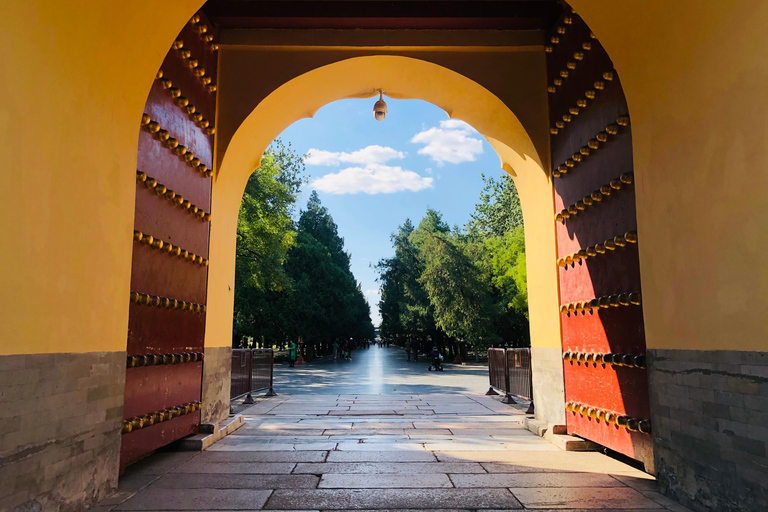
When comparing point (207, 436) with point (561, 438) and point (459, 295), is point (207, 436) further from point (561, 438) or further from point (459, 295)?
point (459, 295)

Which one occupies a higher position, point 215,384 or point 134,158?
point 134,158

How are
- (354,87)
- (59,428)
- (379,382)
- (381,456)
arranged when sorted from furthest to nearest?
(379,382)
(354,87)
(381,456)
(59,428)

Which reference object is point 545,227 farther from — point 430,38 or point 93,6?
point 93,6

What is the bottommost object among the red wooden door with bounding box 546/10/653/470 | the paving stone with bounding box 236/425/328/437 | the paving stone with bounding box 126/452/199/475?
the paving stone with bounding box 236/425/328/437

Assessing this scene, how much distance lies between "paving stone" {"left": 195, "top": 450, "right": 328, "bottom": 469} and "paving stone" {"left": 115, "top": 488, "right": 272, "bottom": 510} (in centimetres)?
97

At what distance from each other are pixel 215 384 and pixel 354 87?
13.2 feet

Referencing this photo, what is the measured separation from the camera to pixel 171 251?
15.9 feet

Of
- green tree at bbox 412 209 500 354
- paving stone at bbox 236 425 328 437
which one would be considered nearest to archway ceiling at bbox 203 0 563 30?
paving stone at bbox 236 425 328 437

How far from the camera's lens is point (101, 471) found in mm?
3623

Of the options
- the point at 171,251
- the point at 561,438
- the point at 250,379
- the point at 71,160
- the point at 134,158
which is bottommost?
the point at 561,438

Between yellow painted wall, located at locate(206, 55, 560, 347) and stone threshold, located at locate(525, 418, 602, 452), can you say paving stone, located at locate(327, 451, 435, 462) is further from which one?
yellow painted wall, located at locate(206, 55, 560, 347)

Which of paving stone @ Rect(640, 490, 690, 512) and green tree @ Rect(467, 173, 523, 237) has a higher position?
green tree @ Rect(467, 173, 523, 237)

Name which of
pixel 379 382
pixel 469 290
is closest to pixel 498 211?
pixel 469 290

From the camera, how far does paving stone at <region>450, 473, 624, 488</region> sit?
4.00 m
